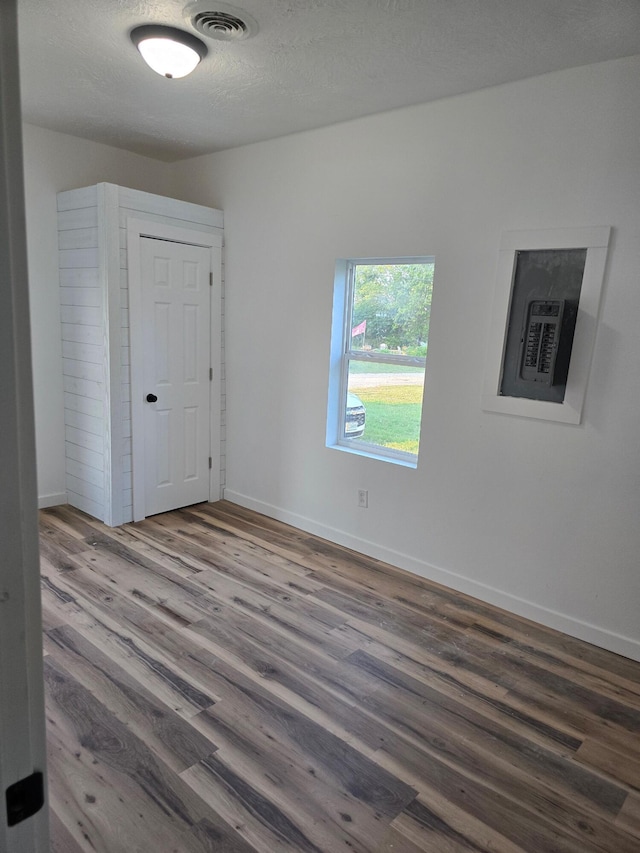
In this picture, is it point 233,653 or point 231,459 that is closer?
point 233,653

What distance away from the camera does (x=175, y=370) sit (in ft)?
13.6

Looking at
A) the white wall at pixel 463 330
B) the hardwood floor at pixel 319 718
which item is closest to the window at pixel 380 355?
the white wall at pixel 463 330

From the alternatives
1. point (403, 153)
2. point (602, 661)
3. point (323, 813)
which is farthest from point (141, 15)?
point (602, 661)

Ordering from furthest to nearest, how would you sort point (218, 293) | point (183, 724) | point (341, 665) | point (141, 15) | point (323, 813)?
point (218, 293) < point (341, 665) < point (141, 15) < point (183, 724) < point (323, 813)

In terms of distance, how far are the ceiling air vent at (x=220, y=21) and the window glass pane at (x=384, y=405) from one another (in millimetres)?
1949

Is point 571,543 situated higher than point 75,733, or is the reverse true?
point 571,543

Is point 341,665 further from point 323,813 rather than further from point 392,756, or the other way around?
point 323,813

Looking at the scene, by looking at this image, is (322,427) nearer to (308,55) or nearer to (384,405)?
(384,405)

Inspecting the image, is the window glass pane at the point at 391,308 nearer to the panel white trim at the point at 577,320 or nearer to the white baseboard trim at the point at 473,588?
the panel white trim at the point at 577,320

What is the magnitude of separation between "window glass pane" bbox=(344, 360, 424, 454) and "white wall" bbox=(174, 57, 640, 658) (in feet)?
0.66

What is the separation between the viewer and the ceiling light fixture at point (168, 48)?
7.92 ft

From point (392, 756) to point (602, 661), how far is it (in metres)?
1.27

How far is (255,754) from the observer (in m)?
1.98

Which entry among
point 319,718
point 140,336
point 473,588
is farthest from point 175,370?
point 319,718
